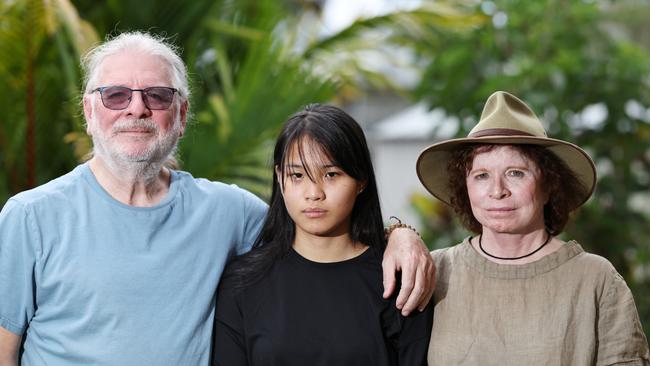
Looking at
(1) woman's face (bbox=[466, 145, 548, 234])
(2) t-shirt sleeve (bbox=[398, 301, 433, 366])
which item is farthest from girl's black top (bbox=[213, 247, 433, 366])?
(1) woman's face (bbox=[466, 145, 548, 234])

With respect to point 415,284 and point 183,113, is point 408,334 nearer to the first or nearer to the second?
point 415,284

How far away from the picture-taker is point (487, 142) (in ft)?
8.73

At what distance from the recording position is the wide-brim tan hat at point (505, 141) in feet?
8.69

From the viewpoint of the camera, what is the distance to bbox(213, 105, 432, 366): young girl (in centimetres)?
257

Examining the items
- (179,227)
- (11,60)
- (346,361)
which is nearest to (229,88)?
(11,60)

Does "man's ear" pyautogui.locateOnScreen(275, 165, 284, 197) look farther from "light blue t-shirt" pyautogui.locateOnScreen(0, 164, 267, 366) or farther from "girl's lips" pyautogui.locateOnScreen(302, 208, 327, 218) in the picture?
"light blue t-shirt" pyautogui.locateOnScreen(0, 164, 267, 366)

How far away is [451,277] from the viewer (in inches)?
108

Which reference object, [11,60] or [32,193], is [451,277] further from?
[11,60]

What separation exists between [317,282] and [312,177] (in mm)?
320

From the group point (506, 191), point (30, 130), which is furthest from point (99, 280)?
point (30, 130)

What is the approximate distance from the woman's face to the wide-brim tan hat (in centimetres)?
5

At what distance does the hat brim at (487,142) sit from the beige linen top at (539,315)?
0.87 feet

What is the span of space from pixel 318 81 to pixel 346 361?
8.40ft

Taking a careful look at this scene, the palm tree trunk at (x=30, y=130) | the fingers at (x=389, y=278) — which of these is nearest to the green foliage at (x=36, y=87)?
the palm tree trunk at (x=30, y=130)
